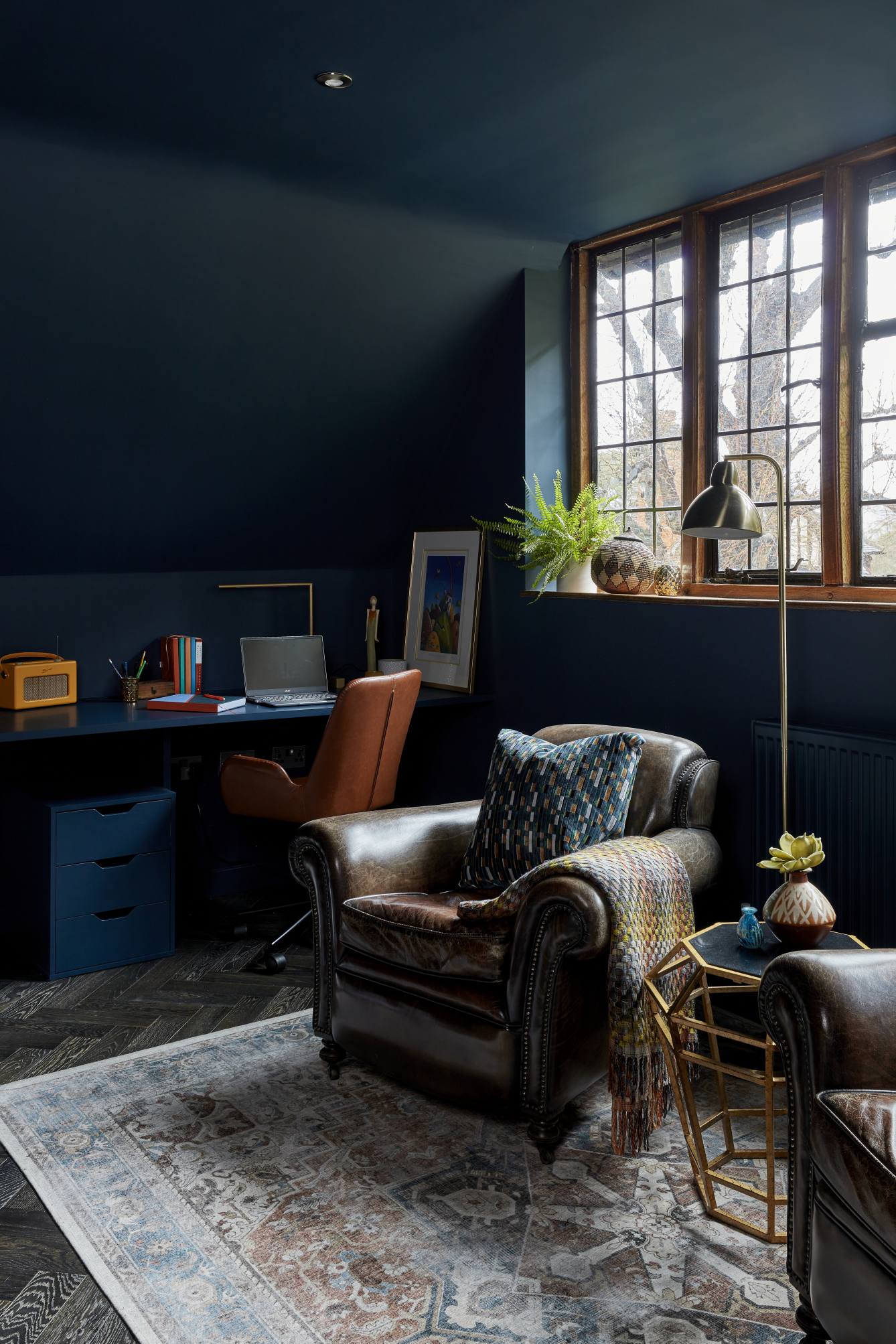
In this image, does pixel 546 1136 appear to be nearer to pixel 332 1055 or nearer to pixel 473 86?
pixel 332 1055

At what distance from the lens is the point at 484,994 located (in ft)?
8.72

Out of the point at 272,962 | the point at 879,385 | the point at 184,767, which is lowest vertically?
the point at 272,962

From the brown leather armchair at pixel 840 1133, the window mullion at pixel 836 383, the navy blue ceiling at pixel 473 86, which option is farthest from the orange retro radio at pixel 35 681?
the brown leather armchair at pixel 840 1133

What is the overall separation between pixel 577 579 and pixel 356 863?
5.36 ft

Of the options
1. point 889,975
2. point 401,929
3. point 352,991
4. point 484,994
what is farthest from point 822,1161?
point 352,991

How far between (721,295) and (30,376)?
2.31 m

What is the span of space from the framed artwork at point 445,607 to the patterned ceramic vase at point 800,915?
2356mm

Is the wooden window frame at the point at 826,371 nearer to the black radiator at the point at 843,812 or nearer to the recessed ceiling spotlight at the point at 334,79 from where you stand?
the black radiator at the point at 843,812

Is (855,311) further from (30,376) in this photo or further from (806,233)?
(30,376)

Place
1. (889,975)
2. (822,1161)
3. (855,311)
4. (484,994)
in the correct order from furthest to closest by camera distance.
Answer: (855,311)
(484,994)
(889,975)
(822,1161)

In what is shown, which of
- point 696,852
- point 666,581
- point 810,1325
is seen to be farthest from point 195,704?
point 810,1325

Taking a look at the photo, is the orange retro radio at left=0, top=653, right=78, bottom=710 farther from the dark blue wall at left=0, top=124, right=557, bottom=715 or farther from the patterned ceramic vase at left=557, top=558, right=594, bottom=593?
the patterned ceramic vase at left=557, top=558, right=594, bottom=593

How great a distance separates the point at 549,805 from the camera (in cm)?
303

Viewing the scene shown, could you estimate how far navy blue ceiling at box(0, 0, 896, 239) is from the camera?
248 cm
